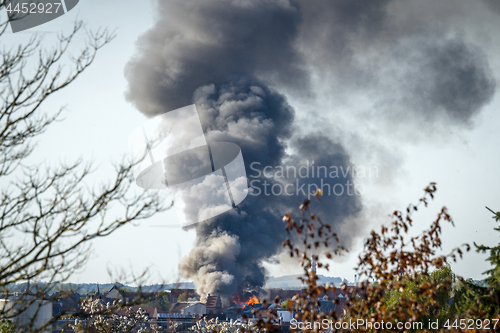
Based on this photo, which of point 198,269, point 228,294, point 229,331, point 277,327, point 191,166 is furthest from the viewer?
point 191,166

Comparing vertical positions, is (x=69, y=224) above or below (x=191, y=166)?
below

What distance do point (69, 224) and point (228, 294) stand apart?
26.5m

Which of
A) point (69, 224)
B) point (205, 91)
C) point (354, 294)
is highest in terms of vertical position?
point (205, 91)

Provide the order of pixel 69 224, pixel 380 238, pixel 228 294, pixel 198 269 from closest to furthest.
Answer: pixel 380 238 < pixel 69 224 < pixel 228 294 < pixel 198 269

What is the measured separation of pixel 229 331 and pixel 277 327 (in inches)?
619

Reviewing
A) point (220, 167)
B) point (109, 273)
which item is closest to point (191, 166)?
point (220, 167)

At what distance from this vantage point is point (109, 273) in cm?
520

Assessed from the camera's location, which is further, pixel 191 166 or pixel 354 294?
pixel 191 166

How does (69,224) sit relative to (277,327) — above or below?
above

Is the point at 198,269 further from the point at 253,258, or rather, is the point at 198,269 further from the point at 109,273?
the point at 109,273

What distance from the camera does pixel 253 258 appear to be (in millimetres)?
32031

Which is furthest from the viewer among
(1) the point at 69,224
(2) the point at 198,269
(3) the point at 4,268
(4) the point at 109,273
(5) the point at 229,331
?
(2) the point at 198,269

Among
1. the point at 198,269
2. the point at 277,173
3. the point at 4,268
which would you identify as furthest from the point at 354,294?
the point at 277,173

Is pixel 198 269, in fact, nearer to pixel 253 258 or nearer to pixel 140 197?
pixel 253 258
